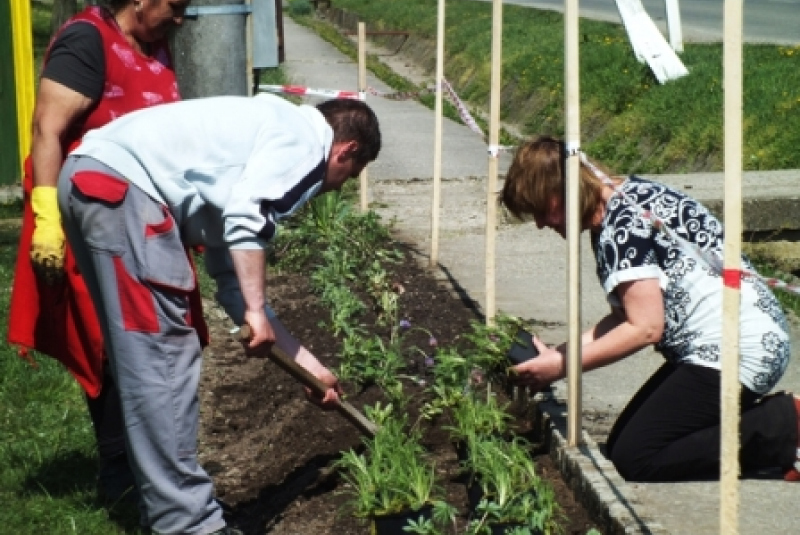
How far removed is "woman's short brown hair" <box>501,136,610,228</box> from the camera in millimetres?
4406

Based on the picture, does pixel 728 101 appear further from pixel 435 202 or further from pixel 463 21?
pixel 463 21

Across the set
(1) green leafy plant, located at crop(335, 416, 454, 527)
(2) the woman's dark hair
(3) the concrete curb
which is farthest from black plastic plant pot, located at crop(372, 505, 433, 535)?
(2) the woman's dark hair

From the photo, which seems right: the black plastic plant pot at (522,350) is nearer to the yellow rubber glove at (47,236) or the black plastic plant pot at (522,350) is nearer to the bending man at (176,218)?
the bending man at (176,218)

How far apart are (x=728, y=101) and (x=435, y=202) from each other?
4.77m

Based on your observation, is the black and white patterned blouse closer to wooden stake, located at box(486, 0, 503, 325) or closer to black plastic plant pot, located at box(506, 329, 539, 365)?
black plastic plant pot, located at box(506, 329, 539, 365)

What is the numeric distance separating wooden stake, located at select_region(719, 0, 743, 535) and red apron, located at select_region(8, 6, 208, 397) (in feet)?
5.72

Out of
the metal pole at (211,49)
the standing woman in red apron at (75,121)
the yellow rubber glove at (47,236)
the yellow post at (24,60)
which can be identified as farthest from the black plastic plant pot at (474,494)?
the yellow post at (24,60)

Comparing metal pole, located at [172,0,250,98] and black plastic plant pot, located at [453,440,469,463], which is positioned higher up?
metal pole, located at [172,0,250,98]

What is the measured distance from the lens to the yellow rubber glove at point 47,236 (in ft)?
13.9

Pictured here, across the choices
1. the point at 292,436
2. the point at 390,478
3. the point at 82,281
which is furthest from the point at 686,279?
the point at 82,281

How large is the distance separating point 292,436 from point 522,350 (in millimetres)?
892

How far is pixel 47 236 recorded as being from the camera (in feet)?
14.0

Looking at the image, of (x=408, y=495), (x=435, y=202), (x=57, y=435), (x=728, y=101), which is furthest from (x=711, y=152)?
(x=728, y=101)

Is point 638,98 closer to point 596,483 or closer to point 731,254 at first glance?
point 596,483
